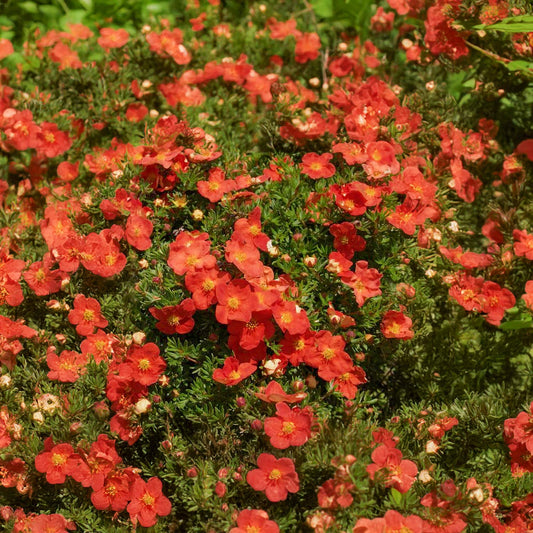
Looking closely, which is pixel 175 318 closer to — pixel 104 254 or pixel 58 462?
pixel 104 254

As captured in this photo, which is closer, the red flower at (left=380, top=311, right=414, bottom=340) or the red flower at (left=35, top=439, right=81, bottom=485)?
the red flower at (left=35, top=439, right=81, bottom=485)

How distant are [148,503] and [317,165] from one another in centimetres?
161

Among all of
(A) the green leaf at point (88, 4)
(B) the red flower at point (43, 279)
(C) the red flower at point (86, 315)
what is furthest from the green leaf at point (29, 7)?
(C) the red flower at point (86, 315)

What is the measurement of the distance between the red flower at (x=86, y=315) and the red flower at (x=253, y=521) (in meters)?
1.02

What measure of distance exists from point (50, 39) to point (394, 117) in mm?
2216

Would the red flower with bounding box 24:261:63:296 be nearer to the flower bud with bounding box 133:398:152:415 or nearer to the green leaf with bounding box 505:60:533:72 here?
the flower bud with bounding box 133:398:152:415

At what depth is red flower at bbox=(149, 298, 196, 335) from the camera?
2.44 metres

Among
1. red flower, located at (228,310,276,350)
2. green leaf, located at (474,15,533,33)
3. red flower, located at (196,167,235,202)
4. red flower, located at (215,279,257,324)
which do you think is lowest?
red flower, located at (228,310,276,350)

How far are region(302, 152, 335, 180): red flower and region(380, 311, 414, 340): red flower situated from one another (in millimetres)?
712

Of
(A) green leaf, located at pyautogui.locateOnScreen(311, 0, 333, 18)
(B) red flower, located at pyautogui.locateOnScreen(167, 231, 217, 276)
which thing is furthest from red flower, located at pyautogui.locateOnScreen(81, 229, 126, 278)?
(A) green leaf, located at pyautogui.locateOnScreen(311, 0, 333, 18)

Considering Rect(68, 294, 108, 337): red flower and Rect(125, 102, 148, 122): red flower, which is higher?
Rect(125, 102, 148, 122): red flower

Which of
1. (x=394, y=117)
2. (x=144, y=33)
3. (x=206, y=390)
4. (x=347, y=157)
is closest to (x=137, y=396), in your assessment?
(x=206, y=390)

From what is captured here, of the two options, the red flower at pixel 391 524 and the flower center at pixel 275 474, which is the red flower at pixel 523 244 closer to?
the red flower at pixel 391 524

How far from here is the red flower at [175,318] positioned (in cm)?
244
